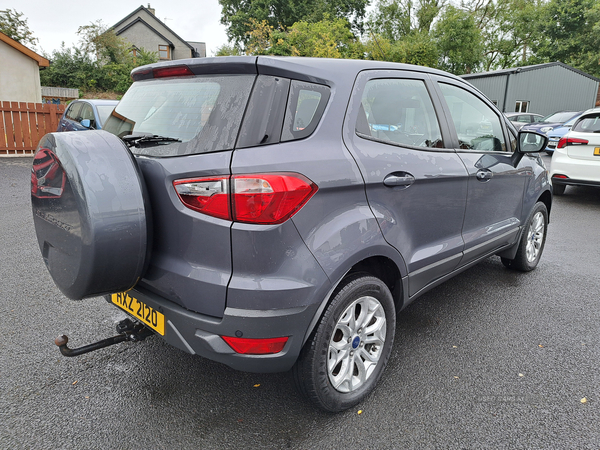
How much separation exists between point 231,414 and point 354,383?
67cm

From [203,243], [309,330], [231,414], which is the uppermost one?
[203,243]

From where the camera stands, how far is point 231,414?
2.34 meters

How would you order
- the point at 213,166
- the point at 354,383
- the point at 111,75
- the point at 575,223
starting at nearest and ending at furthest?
the point at 213,166 < the point at 354,383 < the point at 575,223 < the point at 111,75

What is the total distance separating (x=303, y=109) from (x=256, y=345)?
110 centimetres

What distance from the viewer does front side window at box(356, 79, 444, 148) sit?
239 centimetres

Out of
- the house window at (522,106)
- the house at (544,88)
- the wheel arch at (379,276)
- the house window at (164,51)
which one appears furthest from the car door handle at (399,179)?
the house window at (164,51)

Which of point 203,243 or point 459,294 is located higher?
point 203,243

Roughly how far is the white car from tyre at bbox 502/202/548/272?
12.6 ft

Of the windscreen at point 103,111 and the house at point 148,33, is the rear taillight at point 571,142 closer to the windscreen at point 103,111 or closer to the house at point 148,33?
the windscreen at point 103,111

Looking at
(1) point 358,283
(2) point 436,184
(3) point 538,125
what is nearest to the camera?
(1) point 358,283

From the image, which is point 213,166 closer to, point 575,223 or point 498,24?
point 575,223

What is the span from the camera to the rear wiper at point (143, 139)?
2170 millimetres

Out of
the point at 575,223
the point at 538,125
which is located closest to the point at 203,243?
the point at 575,223

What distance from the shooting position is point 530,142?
3723mm
